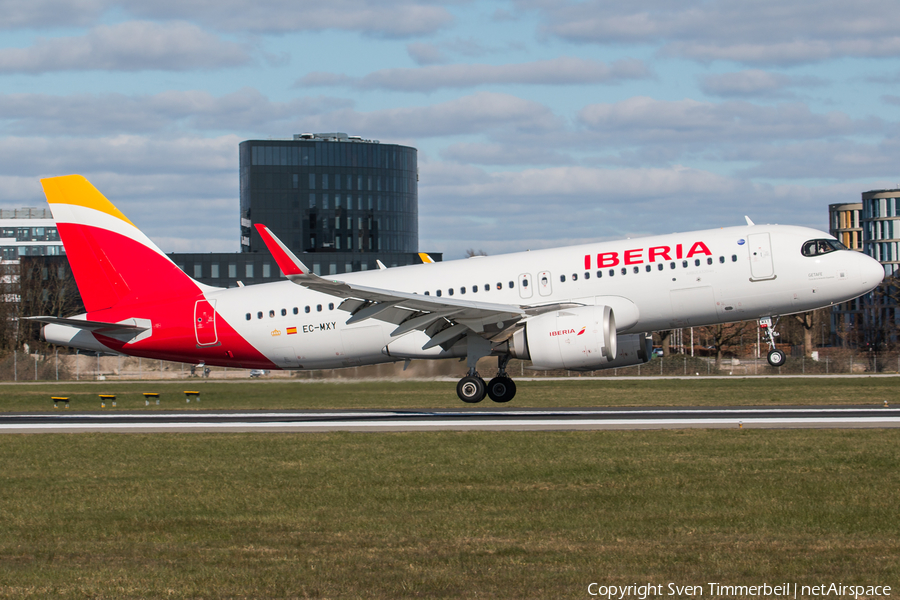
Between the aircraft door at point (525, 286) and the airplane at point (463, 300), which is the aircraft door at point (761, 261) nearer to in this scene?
the airplane at point (463, 300)

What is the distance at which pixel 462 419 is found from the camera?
3316 cm

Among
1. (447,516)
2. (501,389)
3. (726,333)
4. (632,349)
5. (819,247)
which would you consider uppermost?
(819,247)

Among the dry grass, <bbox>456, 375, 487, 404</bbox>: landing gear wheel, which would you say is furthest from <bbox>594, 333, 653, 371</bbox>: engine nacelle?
the dry grass

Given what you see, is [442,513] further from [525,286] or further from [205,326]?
[205,326]

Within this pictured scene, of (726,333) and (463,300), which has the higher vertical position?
(463,300)

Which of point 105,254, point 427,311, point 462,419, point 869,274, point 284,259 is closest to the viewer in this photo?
point 284,259

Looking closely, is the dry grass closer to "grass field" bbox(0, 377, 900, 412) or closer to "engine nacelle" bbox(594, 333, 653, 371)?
"engine nacelle" bbox(594, 333, 653, 371)

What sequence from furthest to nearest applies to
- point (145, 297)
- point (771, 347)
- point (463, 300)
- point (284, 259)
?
point (145, 297)
point (463, 300)
point (771, 347)
point (284, 259)

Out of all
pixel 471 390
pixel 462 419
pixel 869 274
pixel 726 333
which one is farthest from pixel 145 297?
pixel 726 333

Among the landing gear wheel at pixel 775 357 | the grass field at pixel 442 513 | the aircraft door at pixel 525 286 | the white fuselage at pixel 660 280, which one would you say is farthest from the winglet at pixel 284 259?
the landing gear wheel at pixel 775 357

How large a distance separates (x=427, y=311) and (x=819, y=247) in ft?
38.7

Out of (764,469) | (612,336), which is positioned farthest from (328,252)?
(764,469)

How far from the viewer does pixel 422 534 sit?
14656 millimetres

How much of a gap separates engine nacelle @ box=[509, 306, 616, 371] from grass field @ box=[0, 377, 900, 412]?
35.3ft
